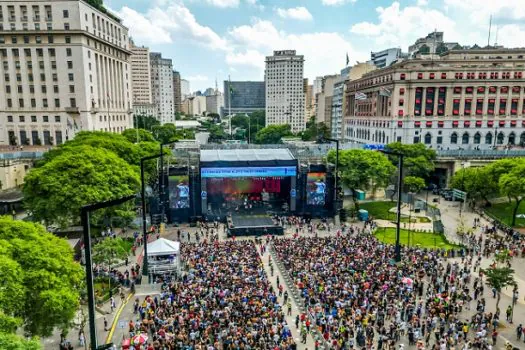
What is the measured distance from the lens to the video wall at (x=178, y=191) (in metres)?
49.2

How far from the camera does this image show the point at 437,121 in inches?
3150

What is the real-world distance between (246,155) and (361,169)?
50.1 ft

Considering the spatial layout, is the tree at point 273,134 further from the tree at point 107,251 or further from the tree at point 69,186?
the tree at point 107,251

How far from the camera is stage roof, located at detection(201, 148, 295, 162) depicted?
52.3 meters

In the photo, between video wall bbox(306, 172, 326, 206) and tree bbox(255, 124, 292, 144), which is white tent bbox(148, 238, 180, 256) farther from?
tree bbox(255, 124, 292, 144)

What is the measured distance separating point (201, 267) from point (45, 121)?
60.8 metres

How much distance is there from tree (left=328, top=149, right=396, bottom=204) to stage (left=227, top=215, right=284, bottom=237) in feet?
42.0

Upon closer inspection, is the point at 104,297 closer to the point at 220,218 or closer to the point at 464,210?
the point at 220,218

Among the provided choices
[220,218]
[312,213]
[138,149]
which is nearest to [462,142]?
[312,213]

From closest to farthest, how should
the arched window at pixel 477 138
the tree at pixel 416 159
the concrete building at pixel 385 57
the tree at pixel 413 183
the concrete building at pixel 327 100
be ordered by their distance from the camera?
the tree at pixel 413 183
the tree at pixel 416 159
the arched window at pixel 477 138
the concrete building at pixel 385 57
the concrete building at pixel 327 100

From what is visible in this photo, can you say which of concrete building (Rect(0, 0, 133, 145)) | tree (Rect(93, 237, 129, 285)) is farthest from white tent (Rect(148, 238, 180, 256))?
concrete building (Rect(0, 0, 133, 145))

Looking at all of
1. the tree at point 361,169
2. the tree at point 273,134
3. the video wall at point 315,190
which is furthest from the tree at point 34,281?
the tree at point 273,134

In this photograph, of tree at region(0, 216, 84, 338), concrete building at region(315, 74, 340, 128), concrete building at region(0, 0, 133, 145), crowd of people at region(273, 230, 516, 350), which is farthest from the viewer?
concrete building at region(315, 74, 340, 128)

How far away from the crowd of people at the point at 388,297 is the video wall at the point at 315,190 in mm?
15067
